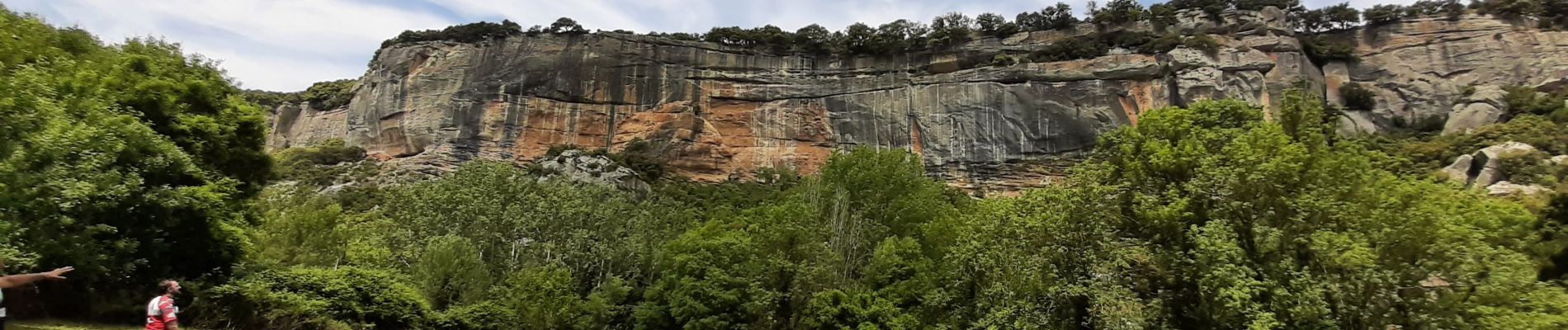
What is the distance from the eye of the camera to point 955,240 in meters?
23.9

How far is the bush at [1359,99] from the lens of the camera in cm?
6172

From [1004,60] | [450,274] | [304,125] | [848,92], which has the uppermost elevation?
[1004,60]

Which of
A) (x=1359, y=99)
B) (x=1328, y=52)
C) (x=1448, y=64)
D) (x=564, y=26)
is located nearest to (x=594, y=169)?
(x=564, y=26)

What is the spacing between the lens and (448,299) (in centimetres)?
2778

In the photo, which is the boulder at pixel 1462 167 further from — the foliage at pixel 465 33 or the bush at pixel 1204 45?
the foliage at pixel 465 33

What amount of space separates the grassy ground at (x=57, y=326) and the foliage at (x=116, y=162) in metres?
0.45

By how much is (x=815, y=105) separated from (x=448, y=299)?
45194 mm

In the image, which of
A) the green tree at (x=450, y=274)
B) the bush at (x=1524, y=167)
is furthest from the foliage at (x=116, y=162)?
the bush at (x=1524, y=167)

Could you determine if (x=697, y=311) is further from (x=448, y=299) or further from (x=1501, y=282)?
(x=1501, y=282)

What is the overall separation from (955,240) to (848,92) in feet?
151

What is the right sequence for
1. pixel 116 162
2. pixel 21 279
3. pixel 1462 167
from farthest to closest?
pixel 1462 167 < pixel 116 162 < pixel 21 279

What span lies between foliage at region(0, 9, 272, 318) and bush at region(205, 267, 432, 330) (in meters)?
0.77

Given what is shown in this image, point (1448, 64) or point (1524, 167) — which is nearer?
point (1524, 167)

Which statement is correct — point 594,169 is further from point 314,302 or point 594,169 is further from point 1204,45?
point 1204,45
